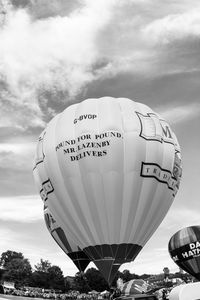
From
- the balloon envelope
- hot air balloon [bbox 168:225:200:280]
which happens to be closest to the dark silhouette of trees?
hot air balloon [bbox 168:225:200:280]

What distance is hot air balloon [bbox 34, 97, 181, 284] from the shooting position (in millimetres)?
22719

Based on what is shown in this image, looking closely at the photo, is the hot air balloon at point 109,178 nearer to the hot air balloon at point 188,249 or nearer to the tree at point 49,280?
the hot air balloon at point 188,249

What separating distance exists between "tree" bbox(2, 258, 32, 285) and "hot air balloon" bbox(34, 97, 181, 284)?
2959 inches

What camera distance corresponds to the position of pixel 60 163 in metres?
23.7

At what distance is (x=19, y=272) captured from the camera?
98312 millimetres

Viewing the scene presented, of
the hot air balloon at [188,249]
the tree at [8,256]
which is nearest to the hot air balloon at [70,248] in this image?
the hot air balloon at [188,249]

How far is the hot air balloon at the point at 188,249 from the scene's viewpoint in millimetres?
23453

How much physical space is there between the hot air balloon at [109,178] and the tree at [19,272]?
75148 mm

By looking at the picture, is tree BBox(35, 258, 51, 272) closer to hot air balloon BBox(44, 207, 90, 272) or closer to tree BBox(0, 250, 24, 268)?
tree BBox(0, 250, 24, 268)

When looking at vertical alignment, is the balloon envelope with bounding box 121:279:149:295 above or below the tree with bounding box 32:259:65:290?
below

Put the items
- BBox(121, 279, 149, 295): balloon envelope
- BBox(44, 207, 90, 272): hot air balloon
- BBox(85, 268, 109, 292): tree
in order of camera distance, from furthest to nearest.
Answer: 1. BBox(85, 268, 109, 292): tree
2. BBox(44, 207, 90, 272): hot air balloon
3. BBox(121, 279, 149, 295): balloon envelope

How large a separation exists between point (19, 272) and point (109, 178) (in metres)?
82.1

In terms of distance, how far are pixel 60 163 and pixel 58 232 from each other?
10.5 metres

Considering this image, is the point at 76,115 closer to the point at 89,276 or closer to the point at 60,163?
the point at 60,163
